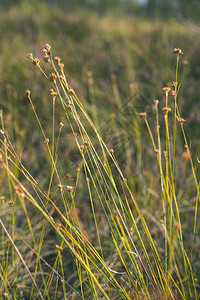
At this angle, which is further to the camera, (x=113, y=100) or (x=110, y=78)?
(x=110, y=78)

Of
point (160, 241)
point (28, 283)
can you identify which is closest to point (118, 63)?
point (160, 241)

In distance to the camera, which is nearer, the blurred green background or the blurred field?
the blurred field

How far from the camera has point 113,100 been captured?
8.36ft

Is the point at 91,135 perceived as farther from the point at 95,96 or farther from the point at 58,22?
the point at 58,22

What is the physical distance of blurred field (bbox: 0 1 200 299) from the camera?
5.78ft

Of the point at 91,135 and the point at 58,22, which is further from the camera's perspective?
the point at 58,22

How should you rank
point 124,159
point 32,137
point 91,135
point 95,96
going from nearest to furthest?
point 124,159 < point 91,135 < point 32,137 < point 95,96

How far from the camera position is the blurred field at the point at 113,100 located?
176cm

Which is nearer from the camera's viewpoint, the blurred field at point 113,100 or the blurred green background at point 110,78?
the blurred field at point 113,100

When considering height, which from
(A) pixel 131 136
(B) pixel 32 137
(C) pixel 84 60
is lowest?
(B) pixel 32 137

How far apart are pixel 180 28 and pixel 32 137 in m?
2.58

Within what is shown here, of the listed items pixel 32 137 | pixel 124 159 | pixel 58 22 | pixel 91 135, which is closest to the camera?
pixel 124 159

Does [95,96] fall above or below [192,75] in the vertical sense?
below

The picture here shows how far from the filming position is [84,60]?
336cm
